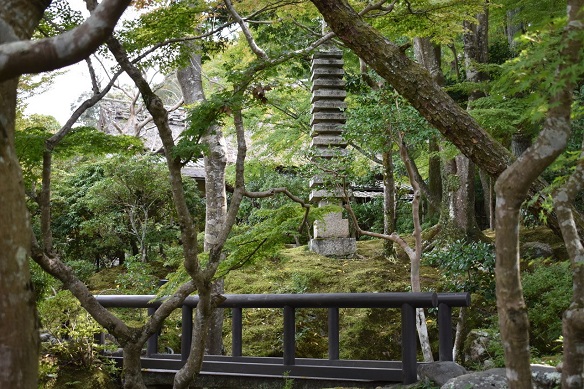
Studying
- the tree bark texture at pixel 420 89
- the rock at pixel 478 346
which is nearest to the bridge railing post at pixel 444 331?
the tree bark texture at pixel 420 89

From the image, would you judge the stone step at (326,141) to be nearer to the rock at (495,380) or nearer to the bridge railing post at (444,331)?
the bridge railing post at (444,331)

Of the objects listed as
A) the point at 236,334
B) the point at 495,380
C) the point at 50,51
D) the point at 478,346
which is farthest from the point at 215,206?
the point at 50,51

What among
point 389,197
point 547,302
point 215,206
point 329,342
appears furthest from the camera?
point 389,197

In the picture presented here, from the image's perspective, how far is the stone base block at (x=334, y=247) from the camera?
11.6 metres

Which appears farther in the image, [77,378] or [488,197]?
[488,197]

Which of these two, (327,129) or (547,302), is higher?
(327,129)

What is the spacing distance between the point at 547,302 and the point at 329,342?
3112 mm

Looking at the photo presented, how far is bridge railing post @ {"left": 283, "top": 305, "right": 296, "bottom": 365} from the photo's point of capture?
241 inches

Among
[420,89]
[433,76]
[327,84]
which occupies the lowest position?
[420,89]

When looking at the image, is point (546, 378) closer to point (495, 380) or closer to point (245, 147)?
point (495, 380)

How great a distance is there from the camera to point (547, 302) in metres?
7.75

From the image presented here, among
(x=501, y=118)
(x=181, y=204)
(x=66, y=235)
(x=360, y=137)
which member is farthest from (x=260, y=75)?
(x=66, y=235)

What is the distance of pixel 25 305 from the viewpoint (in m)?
2.67

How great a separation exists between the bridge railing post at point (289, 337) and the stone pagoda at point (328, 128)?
16.7 ft
